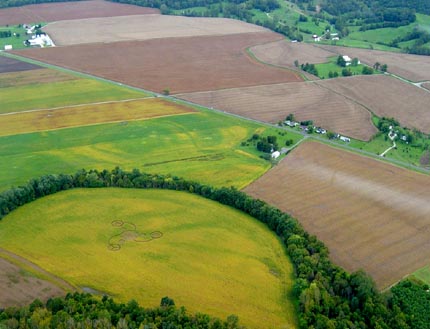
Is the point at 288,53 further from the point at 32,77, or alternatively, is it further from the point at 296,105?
the point at 32,77

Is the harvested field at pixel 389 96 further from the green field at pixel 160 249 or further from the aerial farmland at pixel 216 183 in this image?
the green field at pixel 160 249

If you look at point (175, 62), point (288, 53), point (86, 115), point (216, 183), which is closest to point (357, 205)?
point (216, 183)

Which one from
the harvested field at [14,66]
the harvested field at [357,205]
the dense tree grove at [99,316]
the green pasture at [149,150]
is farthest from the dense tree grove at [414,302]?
the harvested field at [14,66]

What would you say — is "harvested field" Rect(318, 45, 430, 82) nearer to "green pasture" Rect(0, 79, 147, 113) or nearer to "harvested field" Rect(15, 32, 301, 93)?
"harvested field" Rect(15, 32, 301, 93)

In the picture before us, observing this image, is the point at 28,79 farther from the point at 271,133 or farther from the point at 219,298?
the point at 219,298

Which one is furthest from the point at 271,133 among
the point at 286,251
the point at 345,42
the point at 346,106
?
the point at 345,42

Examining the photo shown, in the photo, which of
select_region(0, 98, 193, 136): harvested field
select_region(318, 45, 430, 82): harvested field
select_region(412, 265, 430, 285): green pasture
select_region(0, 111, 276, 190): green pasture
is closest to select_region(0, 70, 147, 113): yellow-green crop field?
select_region(0, 98, 193, 136): harvested field
